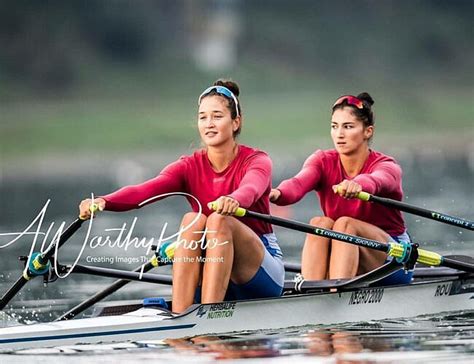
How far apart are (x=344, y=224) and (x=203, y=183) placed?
3.88 ft

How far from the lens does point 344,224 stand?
927 centimetres

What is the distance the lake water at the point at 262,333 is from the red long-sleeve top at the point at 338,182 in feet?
2.45

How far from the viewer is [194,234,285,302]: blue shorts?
8460mm

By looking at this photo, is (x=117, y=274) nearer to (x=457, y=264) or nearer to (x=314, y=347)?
(x=314, y=347)

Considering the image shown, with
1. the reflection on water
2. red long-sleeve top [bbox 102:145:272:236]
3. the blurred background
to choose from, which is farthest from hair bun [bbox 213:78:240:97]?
the blurred background

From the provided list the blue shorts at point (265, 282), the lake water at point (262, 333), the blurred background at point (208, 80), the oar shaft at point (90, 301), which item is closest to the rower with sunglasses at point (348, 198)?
the lake water at point (262, 333)

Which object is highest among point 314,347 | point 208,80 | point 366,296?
point 208,80

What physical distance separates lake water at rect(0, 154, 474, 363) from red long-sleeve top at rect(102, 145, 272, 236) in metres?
0.82

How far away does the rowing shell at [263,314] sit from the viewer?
7.79 m

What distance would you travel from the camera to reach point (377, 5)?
45250 mm

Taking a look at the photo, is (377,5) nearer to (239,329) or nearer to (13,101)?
(13,101)

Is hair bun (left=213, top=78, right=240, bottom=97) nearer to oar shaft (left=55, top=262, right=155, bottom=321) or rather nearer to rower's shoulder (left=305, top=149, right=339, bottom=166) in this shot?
rower's shoulder (left=305, top=149, right=339, bottom=166)

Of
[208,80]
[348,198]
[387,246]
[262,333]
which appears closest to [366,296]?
[387,246]

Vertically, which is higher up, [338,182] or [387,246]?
[338,182]
